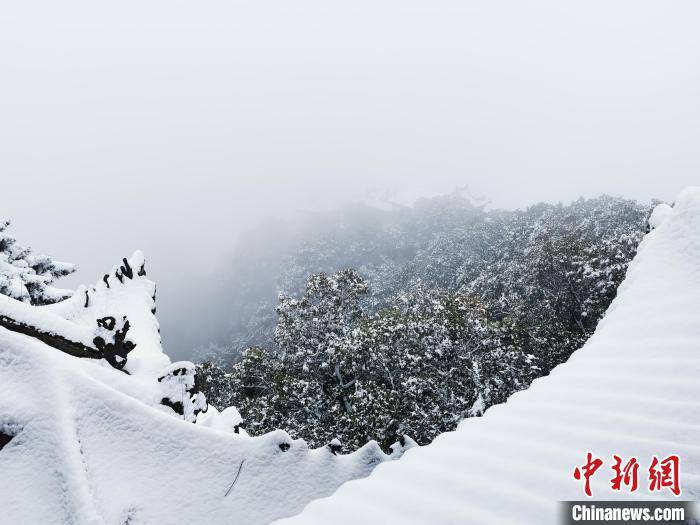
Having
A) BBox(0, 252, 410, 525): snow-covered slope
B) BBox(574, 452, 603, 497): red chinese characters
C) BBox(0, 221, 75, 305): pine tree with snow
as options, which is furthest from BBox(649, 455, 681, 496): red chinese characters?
BBox(0, 221, 75, 305): pine tree with snow

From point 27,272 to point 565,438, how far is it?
49.8 feet

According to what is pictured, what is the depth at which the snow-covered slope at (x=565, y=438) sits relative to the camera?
1.78m

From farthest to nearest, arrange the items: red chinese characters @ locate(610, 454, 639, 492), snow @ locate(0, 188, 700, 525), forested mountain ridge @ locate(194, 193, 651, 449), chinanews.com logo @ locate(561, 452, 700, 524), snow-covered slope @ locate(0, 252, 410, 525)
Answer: forested mountain ridge @ locate(194, 193, 651, 449) < snow-covered slope @ locate(0, 252, 410, 525) < snow @ locate(0, 188, 700, 525) < red chinese characters @ locate(610, 454, 639, 492) < chinanews.com logo @ locate(561, 452, 700, 524)

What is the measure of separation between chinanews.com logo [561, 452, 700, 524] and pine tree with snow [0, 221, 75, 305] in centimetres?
1267

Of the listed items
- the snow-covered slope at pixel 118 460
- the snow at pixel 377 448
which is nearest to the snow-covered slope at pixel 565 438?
the snow at pixel 377 448

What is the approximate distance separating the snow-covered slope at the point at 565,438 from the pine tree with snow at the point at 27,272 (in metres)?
11.9

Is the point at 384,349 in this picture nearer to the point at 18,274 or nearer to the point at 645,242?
the point at 18,274

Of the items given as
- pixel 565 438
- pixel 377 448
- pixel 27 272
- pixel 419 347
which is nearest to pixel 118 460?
pixel 377 448

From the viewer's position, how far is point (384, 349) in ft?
58.7

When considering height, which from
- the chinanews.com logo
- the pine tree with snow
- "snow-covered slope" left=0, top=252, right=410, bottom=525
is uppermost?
the pine tree with snow

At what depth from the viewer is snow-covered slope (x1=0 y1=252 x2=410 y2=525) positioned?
3.10 metres

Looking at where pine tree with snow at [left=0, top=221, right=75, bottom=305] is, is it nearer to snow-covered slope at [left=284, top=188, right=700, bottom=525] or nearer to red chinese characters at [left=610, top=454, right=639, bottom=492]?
snow-covered slope at [left=284, top=188, right=700, bottom=525]

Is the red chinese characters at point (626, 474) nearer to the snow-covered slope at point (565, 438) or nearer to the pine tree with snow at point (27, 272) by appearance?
the snow-covered slope at point (565, 438)

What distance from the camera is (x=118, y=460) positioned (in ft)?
11.3
